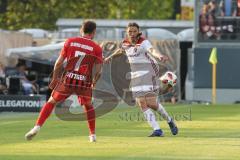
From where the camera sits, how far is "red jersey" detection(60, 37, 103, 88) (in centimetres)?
1647

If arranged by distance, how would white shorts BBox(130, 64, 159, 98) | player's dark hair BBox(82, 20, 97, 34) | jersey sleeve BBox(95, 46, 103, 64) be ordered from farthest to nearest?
1. white shorts BBox(130, 64, 159, 98)
2. jersey sleeve BBox(95, 46, 103, 64)
3. player's dark hair BBox(82, 20, 97, 34)

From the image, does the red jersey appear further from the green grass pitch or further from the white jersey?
the white jersey

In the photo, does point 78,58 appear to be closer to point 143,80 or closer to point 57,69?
point 57,69

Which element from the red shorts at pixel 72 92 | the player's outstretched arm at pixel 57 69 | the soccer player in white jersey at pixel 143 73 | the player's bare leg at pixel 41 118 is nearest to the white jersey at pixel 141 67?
the soccer player in white jersey at pixel 143 73

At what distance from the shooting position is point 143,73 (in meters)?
18.5

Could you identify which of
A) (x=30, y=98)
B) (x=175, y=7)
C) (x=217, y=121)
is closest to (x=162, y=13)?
(x=175, y=7)

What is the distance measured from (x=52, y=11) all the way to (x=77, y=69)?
46617 millimetres

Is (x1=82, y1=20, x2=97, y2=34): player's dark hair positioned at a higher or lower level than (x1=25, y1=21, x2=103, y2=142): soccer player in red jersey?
higher

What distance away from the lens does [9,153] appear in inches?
575

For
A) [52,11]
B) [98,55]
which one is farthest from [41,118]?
[52,11]

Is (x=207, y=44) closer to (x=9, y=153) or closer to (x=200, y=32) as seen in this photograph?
(x=200, y=32)

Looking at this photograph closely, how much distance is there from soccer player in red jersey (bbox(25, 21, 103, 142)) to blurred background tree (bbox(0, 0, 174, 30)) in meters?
43.2

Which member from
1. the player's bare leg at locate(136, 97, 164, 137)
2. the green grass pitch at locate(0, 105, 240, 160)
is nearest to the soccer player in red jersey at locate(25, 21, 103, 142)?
the green grass pitch at locate(0, 105, 240, 160)

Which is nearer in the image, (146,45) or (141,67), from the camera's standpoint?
(146,45)
